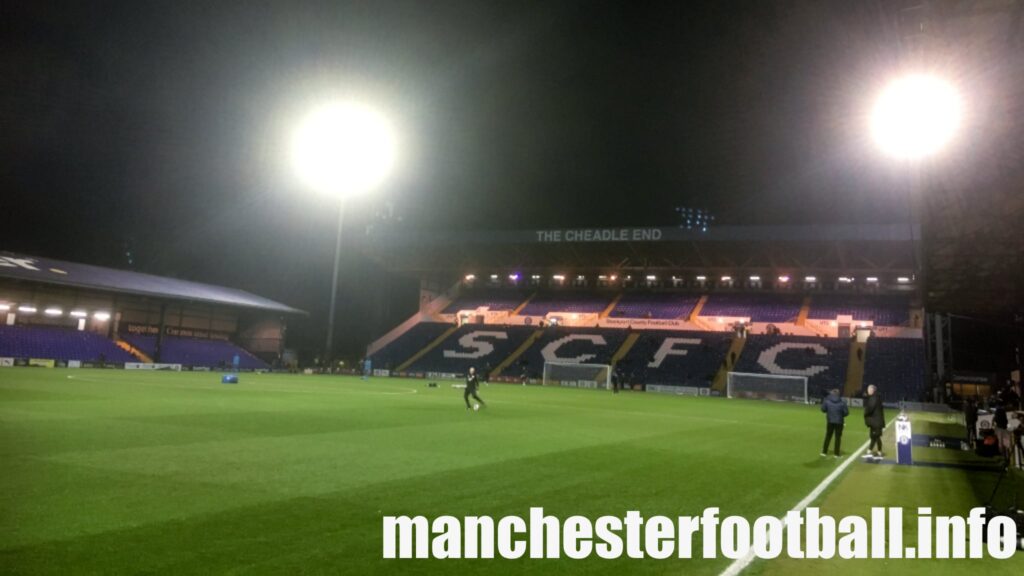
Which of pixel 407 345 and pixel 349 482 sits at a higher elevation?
pixel 407 345

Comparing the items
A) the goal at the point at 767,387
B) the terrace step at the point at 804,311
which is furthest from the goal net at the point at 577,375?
the terrace step at the point at 804,311

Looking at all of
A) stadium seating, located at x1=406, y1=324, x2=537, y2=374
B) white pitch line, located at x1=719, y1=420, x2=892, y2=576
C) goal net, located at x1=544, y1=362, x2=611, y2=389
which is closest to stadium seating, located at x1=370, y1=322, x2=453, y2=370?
stadium seating, located at x1=406, y1=324, x2=537, y2=374

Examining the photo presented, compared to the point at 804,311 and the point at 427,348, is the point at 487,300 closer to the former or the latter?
the point at 427,348

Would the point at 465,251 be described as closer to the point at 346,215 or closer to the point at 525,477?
the point at 346,215

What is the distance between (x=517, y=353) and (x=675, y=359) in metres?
14.7

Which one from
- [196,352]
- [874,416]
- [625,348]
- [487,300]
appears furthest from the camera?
[487,300]

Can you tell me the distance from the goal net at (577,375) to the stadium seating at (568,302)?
509 inches

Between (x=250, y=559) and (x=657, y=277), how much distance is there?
6429 centimetres

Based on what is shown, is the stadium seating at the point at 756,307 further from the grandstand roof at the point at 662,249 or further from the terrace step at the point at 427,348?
the terrace step at the point at 427,348

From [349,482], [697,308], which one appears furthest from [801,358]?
[349,482]

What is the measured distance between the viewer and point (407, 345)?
6269 centimetres

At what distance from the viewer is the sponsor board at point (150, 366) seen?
154 ft

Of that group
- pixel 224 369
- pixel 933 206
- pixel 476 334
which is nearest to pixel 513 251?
pixel 476 334

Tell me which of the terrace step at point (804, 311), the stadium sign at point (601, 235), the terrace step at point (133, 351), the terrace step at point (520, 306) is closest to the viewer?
the terrace step at point (133, 351)
